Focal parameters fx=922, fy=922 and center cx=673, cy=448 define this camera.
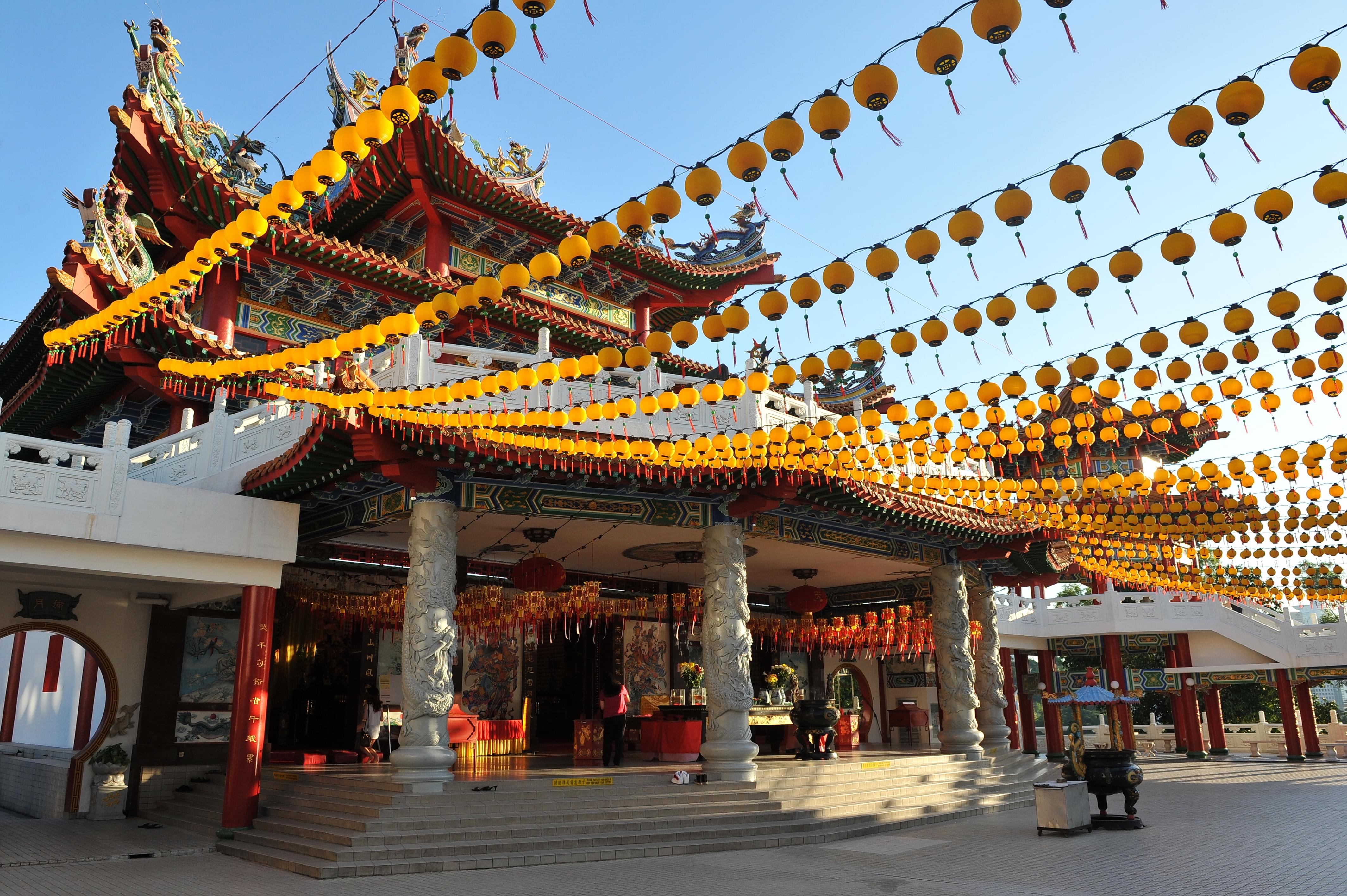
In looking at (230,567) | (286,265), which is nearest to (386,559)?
(230,567)

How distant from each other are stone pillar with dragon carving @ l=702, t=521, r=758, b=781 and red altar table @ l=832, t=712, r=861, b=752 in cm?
560

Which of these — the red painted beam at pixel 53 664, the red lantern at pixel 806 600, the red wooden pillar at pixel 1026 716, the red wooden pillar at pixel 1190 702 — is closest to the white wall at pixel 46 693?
the red painted beam at pixel 53 664

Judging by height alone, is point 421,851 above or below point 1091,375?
below

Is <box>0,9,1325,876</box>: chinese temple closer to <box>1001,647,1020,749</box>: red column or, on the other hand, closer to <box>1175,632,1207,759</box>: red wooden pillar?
<box>1001,647,1020,749</box>: red column

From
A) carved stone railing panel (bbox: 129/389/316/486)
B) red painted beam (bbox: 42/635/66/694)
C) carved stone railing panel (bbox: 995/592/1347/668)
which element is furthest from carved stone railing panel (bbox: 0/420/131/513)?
carved stone railing panel (bbox: 995/592/1347/668)

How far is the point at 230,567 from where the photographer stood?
33.6 ft

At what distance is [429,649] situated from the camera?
9594 millimetres

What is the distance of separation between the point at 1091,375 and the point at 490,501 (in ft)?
20.8

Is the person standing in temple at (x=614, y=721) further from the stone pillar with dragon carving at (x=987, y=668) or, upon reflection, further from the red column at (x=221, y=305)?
the red column at (x=221, y=305)

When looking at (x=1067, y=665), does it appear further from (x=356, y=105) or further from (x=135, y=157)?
(x=135, y=157)

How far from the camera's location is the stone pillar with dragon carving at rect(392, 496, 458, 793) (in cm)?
930

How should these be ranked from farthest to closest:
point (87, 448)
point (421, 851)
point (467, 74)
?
point (87, 448), point (421, 851), point (467, 74)

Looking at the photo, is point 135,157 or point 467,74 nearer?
point 467,74

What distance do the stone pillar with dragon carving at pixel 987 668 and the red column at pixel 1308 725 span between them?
1072 centimetres
